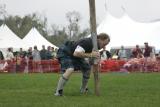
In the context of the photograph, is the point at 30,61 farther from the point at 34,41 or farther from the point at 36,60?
the point at 34,41

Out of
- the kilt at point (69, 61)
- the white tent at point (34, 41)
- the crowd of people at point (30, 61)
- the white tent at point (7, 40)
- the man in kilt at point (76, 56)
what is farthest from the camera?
the white tent at point (34, 41)

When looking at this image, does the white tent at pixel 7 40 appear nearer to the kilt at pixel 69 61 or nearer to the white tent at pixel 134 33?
the white tent at pixel 134 33

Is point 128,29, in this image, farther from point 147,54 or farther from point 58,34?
point 58,34

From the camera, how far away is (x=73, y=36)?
92.2 metres

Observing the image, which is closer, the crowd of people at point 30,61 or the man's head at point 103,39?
the man's head at point 103,39

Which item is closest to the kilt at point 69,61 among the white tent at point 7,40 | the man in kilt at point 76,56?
the man in kilt at point 76,56

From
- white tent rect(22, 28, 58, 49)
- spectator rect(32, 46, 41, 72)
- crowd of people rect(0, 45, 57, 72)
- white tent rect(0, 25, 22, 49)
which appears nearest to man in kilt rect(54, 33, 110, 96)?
crowd of people rect(0, 45, 57, 72)

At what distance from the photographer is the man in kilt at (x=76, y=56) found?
10.3m

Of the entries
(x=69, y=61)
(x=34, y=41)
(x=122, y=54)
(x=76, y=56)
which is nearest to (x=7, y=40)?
(x=34, y=41)

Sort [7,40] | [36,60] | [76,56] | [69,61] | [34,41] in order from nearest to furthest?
[76,56] < [69,61] < [36,60] < [7,40] < [34,41]

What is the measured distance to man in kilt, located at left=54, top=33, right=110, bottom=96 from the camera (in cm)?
1031

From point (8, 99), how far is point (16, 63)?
65.2ft

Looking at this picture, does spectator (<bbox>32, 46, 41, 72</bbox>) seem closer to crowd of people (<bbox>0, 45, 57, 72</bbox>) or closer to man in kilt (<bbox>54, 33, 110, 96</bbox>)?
crowd of people (<bbox>0, 45, 57, 72</bbox>)

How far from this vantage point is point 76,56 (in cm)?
1034
